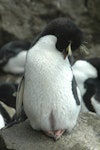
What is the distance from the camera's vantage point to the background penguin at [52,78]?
9.59 feet

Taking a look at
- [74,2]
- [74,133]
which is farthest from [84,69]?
[74,2]

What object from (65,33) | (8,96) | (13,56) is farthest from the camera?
(13,56)

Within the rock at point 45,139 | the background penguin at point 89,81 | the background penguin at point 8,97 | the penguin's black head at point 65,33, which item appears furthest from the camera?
the background penguin at point 89,81

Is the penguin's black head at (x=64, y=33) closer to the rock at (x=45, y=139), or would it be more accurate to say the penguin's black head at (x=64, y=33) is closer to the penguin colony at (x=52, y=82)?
the penguin colony at (x=52, y=82)

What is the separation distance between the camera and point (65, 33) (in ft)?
9.50

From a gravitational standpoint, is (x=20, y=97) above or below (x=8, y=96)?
above

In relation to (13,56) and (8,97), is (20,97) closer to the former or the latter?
(8,97)

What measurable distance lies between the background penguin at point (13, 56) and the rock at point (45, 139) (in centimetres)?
294

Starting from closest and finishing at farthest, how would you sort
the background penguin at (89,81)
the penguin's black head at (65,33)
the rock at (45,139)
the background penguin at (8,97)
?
1. the penguin's black head at (65,33)
2. the rock at (45,139)
3. the background penguin at (8,97)
4. the background penguin at (89,81)

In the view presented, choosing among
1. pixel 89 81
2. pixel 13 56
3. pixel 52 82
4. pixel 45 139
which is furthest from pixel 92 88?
pixel 13 56

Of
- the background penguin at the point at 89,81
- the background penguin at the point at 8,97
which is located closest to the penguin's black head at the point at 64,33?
the background penguin at the point at 8,97

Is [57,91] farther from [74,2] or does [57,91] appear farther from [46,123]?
[74,2]

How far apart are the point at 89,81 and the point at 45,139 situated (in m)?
1.68

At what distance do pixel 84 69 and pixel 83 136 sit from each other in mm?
1642
